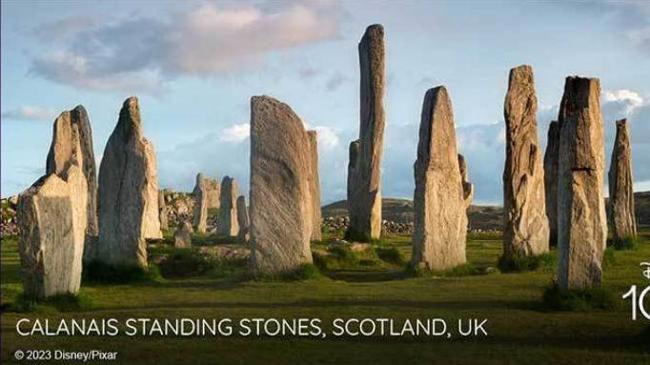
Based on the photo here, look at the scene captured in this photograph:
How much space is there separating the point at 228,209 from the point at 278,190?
17.8 meters

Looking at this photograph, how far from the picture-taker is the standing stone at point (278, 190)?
65.3 feet

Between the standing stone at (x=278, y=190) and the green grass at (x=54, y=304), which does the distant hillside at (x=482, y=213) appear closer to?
the standing stone at (x=278, y=190)

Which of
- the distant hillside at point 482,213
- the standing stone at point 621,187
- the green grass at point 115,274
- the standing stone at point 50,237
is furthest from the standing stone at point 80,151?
the distant hillside at point 482,213

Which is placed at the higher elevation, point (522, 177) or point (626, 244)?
point (522, 177)

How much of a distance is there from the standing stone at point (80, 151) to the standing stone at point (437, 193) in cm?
912

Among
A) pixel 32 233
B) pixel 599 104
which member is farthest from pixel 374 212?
pixel 32 233

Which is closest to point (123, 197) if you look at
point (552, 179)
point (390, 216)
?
point (552, 179)

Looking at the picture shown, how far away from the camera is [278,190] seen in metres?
20.0

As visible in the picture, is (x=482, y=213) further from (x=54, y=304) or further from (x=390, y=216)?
(x=54, y=304)

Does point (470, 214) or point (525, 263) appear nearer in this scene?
point (525, 263)

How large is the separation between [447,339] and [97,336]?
539cm

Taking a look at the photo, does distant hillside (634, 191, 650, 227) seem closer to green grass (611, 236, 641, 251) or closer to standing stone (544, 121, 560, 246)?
green grass (611, 236, 641, 251)

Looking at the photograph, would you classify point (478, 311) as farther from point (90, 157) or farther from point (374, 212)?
point (90, 157)

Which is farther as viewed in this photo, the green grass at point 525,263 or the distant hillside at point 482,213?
the distant hillside at point 482,213
